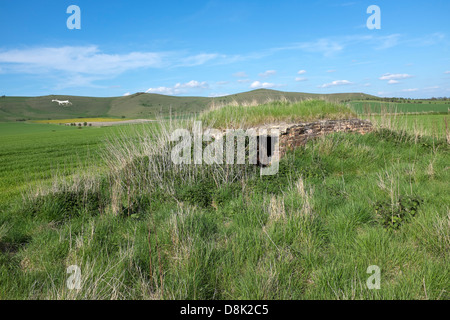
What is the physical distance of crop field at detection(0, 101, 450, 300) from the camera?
2.74 metres

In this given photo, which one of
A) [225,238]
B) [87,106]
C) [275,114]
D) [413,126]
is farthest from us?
[87,106]

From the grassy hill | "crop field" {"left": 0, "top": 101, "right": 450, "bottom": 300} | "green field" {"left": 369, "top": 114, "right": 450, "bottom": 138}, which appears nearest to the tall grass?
"green field" {"left": 369, "top": 114, "right": 450, "bottom": 138}

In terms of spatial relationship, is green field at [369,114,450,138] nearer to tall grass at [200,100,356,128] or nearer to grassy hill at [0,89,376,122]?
tall grass at [200,100,356,128]

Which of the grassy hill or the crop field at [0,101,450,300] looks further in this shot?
the grassy hill

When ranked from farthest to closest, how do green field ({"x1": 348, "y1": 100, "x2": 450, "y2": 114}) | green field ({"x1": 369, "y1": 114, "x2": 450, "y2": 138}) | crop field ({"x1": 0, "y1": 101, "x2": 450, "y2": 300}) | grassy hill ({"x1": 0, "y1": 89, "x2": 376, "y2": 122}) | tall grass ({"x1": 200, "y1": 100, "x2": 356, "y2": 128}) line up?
grassy hill ({"x1": 0, "y1": 89, "x2": 376, "y2": 122}) → green field ({"x1": 348, "y1": 100, "x2": 450, "y2": 114}) → green field ({"x1": 369, "y1": 114, "x2": 450, "y2": 138}) → tall grass ({"x1": 200, "y1": 100, "x2": 356, "y2": 128}) → crop field ({"x1": 0, "y1": 101, "x2": 450, "y2": 300})

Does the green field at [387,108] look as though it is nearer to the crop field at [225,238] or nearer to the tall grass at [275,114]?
the tall grass at [275,114]

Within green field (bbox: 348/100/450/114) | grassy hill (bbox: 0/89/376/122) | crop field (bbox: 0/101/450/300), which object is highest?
grassy hill (bbox: 0/89/376/122)

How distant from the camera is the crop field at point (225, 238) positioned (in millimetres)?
2744

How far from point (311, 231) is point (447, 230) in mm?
1603

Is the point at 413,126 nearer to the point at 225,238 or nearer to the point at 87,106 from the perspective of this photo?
the point at 225,238

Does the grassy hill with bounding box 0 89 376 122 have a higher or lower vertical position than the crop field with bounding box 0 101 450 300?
higher

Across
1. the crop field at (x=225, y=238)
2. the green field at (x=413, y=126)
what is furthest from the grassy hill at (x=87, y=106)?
the crop field at (x=225, y=238)

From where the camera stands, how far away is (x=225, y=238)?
3.89m

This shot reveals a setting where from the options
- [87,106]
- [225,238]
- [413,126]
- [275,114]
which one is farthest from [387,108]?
[87,106]
